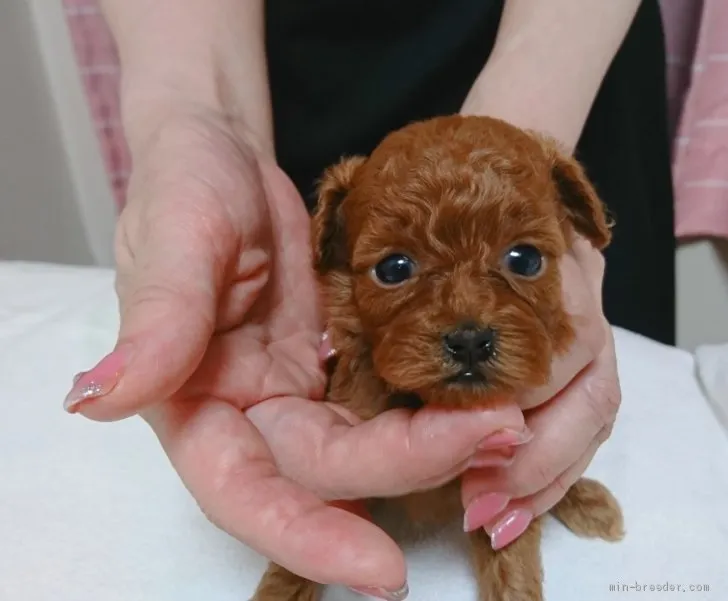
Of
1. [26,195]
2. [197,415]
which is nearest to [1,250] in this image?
[26,195]

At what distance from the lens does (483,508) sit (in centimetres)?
100

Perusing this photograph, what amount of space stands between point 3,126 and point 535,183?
1.76 meters

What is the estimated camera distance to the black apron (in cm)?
145

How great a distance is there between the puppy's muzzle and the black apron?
72 centimetres

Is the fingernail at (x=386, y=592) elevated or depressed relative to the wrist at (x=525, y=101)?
depressed

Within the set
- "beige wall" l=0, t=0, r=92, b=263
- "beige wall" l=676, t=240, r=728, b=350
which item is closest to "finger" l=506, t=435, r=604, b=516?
"beige wall" l=676, t=240, r=728, b=350

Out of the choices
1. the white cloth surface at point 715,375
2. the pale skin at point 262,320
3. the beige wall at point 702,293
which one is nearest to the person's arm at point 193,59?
the pale skin at point 262,320

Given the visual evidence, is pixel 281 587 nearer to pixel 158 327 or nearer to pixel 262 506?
pixel 262 506

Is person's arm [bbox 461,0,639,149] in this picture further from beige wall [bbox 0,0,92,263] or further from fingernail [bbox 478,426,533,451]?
beige wall [bbox 0,0,92,263]

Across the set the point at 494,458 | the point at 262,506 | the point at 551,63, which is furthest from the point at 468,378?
the point at 551,63

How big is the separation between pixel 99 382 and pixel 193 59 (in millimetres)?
686

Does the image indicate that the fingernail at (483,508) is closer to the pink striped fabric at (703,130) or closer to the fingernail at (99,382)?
the fingernail at (99,382)

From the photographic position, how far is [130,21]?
4.54 feet

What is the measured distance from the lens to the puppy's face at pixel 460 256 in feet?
2.86
